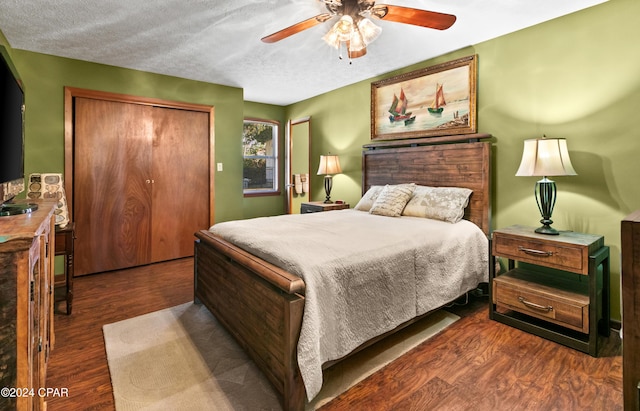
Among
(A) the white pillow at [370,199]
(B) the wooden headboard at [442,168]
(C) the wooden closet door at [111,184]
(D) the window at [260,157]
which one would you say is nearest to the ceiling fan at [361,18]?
(B) the wooden headboard at [442,168]

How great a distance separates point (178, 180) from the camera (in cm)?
426

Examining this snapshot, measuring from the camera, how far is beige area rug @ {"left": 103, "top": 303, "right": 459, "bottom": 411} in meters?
1.64

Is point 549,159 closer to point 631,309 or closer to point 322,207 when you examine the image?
point 631,309

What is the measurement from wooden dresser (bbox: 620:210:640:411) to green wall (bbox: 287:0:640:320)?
1847 mm

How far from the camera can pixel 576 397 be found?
1649 mm

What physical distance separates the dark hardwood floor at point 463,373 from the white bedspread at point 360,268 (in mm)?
244

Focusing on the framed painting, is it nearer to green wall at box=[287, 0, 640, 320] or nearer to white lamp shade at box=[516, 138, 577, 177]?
green wall at box=[287, 0, 640, 320]

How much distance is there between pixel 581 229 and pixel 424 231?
1279mm

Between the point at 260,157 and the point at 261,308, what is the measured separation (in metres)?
4.47

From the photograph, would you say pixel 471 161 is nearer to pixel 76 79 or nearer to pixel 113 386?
pixel 113 386

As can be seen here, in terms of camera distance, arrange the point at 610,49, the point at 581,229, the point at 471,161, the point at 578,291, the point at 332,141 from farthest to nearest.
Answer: the point at 332,141, the point at 471,161, the point at 581,229, the point at 610,49, the point at 578,291

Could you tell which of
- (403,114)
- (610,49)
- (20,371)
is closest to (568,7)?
(610,49)

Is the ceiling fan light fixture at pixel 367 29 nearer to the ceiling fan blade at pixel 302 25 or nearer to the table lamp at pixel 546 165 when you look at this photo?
the ceiling fan blade at pixel 302 25

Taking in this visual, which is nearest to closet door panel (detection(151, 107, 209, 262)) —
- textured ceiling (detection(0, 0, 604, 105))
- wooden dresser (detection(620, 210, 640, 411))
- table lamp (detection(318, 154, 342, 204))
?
textured ceiling (detection(0, 0, 604, 105))
